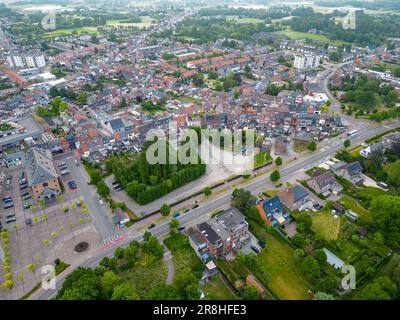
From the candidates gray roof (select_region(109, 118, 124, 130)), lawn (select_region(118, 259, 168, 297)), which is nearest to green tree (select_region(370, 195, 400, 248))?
lawn (select_region(118, 259, 168, 297))

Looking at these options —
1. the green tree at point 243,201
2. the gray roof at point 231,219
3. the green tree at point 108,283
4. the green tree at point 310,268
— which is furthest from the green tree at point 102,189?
the green tree at point 310,268

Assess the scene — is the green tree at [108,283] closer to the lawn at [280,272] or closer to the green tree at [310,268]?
the lawn at [280,272]

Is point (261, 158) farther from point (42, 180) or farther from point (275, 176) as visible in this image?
point (42, 180)

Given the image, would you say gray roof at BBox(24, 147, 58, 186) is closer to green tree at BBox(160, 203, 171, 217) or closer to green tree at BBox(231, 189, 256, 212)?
green tree at BBox(160, 203, 171, 217)

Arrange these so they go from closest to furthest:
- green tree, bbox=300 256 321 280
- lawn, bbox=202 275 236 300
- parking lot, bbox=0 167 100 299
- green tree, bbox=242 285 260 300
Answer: green tree, bbox=242 285 260 300, lawn, bbox=202 275 236 300, green tree, bbox=300 256 321 280, parking lot, bbox=0 167 100 299

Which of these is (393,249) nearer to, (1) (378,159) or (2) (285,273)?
(2) (285,273)

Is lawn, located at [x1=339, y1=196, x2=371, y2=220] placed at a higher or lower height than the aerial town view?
lower

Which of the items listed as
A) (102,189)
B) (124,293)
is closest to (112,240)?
(102,189)
